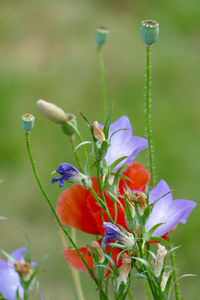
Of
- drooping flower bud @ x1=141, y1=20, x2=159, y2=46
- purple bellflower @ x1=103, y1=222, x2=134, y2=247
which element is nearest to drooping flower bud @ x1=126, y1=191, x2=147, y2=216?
purple bellflower @ x1=103, y1=222, x2=134, y2=247

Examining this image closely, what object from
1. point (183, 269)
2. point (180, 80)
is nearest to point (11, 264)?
point (183, 269)

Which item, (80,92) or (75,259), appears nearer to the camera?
(75,259)

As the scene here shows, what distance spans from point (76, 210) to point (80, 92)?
1313mm

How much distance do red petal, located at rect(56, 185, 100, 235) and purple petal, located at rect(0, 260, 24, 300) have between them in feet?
0.24

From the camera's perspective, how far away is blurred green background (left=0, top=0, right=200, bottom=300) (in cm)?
131

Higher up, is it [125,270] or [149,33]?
[149,33]

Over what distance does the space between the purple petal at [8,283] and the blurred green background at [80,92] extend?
0.77 m

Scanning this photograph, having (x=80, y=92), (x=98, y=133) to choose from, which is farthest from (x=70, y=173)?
(x=80, y=92)

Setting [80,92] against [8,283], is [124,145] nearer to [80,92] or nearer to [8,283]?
[8,283]

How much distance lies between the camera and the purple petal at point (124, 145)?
408 millimetres

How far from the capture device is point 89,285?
1.14m

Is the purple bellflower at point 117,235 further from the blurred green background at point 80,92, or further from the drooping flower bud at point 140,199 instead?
the blurred green background at point 80,92

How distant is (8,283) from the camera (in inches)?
13.4

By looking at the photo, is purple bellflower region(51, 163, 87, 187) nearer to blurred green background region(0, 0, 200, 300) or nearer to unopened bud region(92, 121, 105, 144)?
unopened bud region(92, 121, 105, 144)
